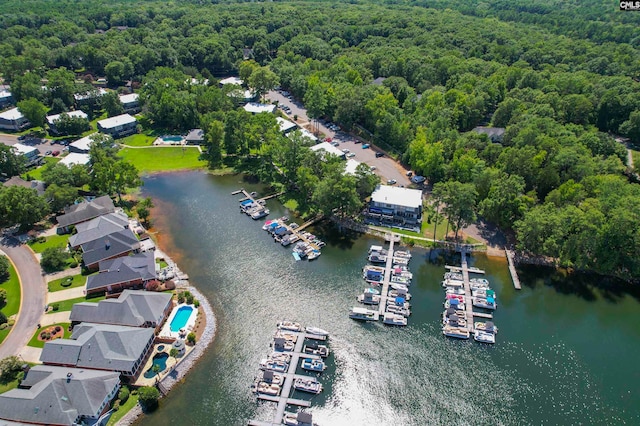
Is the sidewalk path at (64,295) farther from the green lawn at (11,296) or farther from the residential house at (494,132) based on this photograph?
the residential house at (494,132)

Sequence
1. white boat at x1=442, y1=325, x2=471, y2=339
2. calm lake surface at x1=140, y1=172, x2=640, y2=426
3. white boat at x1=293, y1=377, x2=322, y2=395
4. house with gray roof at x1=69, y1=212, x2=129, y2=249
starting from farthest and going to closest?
house with gray roof at x1=69, y1=212, x2=129, y2=249, white boat at x1=442, y1=325, x2=471, y2=339, white boat at x1=293, y1=377, x2=322, y2=395, calm lake surface at x1=140, y1=172, x2=640, y2=426

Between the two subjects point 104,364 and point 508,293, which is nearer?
point 104,364

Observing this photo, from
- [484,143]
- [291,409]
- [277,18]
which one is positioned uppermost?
[277,18]

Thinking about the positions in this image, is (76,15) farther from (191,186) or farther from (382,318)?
(382,318)

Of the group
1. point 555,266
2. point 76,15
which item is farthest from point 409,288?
point 76,15

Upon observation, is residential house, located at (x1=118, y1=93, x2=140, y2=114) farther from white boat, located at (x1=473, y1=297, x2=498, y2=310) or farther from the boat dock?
white boat, located at (x1=473, y1=297, x2=498, y2=310)

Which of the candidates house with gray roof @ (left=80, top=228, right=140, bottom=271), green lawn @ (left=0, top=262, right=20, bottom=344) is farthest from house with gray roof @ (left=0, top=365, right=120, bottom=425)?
house with gray roof @ (left=80, top=228, right=140, bottom=271)
